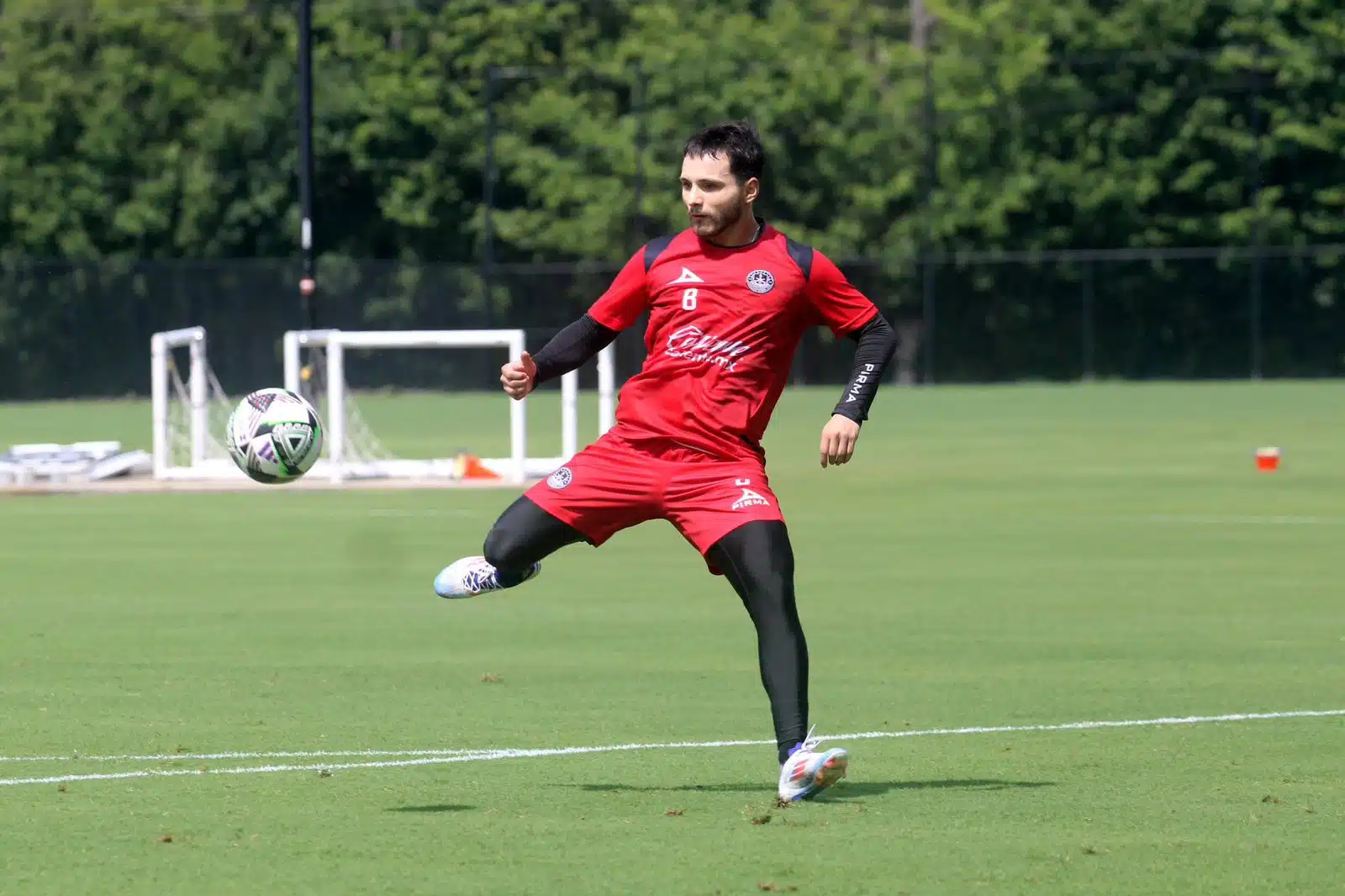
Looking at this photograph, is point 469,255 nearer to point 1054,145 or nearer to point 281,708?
point 1054,145

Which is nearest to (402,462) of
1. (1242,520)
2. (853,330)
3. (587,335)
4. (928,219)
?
(1242,520)

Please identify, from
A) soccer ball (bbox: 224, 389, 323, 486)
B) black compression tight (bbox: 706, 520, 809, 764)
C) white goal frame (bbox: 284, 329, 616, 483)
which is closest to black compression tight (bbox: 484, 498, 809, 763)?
black compression tight (bbox: 706, 520, 809, 764)

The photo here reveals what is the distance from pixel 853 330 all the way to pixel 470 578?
1.51 m

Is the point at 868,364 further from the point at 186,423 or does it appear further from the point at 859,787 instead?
the point at 186,423

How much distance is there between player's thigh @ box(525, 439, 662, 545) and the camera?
27.0ft

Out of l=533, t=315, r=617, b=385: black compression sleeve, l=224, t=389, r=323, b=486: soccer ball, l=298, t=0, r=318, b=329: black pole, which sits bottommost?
l=224, t=389, r=323, b=486: soccer ball

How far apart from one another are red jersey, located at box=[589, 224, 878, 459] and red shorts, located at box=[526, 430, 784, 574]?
0.06 m

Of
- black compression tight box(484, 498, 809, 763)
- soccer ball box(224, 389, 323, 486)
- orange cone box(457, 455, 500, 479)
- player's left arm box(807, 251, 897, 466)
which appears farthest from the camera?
orange cone box(457, 455, 500, 479)

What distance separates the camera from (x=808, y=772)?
775cm

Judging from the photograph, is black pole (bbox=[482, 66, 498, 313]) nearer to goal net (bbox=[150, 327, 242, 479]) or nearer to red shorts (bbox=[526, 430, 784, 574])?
goal net (bbox=[150, 327, 242, 479])

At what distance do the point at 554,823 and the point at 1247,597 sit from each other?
804 centimetres

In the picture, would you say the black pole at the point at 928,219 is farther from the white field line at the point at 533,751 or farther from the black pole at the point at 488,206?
the white field line at the point at 533,751

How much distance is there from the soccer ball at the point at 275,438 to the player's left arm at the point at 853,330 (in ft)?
7.47

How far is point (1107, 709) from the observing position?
33.4 ft
